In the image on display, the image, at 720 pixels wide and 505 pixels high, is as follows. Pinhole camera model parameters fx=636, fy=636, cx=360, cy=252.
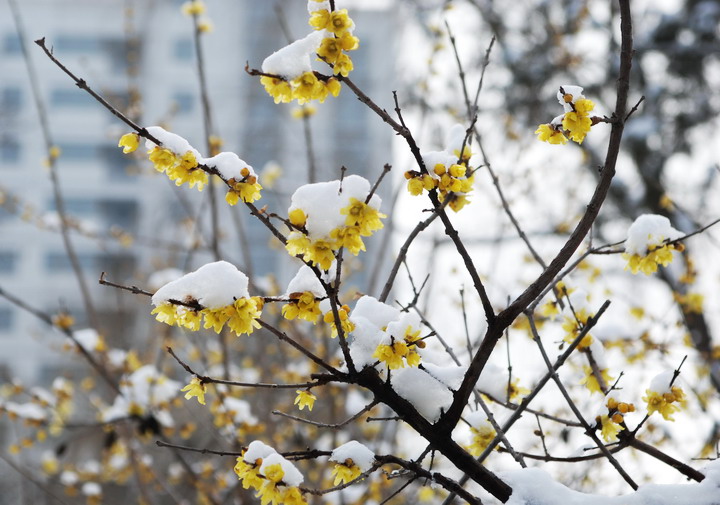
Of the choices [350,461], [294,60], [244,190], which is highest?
[294,60]

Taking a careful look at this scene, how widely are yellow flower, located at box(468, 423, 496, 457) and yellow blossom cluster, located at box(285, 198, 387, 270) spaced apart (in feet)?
2.56

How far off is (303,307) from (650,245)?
3.25ft

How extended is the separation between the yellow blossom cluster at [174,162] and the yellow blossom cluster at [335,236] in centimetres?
28

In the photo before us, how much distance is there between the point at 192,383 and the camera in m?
1.35

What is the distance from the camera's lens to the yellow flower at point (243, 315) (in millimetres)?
1280

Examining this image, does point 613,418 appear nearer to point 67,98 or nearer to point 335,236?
point 335,236

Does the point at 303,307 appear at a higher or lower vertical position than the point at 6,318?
lower

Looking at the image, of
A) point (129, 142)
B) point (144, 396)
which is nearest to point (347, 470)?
point (129, 142)

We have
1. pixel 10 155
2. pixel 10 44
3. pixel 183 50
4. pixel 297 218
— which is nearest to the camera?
pixel 297 218

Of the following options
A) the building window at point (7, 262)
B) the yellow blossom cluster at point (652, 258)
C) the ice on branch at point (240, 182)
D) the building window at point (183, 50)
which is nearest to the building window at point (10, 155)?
the building window at point (7, 262)

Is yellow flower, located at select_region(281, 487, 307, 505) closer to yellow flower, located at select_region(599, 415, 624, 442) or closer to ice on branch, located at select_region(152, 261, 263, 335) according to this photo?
ice on branch, located at select_region(152, 261, 263, 335)

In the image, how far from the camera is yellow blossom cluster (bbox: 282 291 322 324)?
1.31m

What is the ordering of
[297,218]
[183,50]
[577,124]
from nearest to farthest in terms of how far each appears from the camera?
[297,218]
[577,124]
[183,50]

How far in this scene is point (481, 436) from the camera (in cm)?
175
